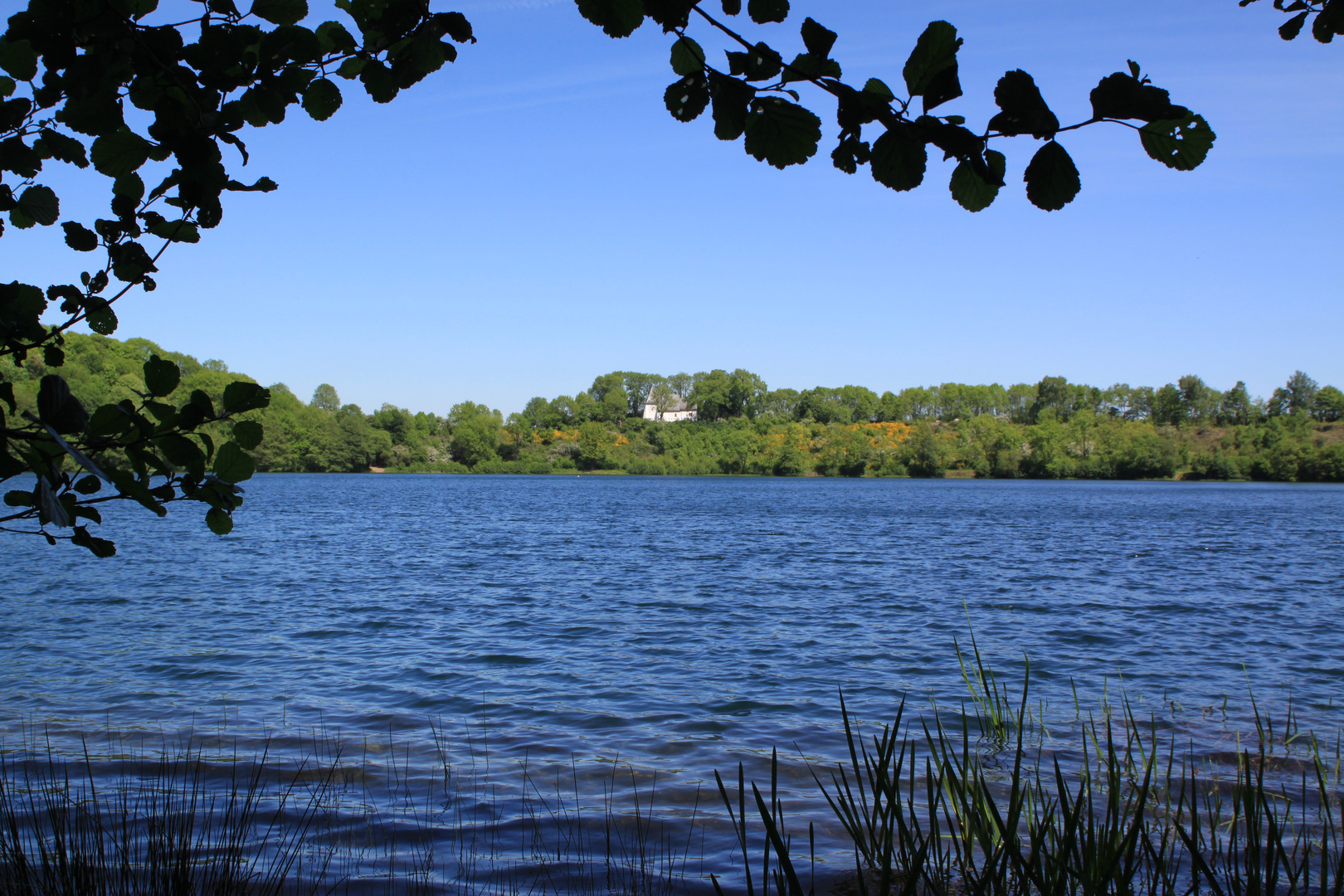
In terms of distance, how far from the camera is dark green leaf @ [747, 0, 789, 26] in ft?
6.96

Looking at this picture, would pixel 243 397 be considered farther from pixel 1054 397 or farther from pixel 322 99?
pixel 1054 397

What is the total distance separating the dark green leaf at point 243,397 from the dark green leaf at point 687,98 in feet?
4.38

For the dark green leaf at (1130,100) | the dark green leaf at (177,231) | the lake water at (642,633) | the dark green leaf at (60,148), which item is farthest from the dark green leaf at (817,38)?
the lake water at (642,633)

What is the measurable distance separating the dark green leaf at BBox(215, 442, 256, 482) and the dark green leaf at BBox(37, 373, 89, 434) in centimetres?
49

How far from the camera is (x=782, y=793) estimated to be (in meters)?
7.22

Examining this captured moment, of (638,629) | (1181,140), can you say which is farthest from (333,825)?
(638,629)

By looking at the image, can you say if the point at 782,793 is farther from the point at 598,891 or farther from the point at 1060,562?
the point at 1060,562

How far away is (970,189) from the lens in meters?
2.06

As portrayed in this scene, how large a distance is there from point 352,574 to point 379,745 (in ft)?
55.2

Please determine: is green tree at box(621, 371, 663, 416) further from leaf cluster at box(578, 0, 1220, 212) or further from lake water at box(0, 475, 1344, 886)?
leaf cluster at box(578, 0, 1220, 212)

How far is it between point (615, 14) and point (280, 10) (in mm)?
948

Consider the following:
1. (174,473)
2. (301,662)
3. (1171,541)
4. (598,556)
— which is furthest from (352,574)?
(1171,541)

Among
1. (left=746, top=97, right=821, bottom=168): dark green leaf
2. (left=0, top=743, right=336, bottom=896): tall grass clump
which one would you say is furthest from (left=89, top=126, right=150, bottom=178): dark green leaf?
(left=0, top=743, right=336, bottom=896): tall grass clump

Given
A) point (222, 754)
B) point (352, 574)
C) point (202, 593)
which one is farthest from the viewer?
point (352, 574)
